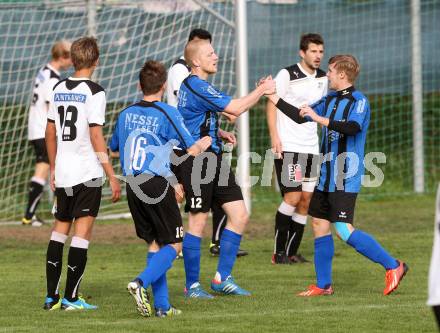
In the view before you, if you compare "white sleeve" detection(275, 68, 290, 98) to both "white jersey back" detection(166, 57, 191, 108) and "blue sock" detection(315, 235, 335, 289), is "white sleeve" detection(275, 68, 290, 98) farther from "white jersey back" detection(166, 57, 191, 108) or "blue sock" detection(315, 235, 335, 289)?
"blue sock" detection(315, 235, 335, 289)

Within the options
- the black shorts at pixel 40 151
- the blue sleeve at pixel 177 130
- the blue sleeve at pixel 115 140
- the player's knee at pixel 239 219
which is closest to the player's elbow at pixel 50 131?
the blue sleeve at pixel 115 140

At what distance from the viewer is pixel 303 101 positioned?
10719 mm

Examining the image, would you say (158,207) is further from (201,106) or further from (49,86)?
(49,86)

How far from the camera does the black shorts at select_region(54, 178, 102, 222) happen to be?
802cm

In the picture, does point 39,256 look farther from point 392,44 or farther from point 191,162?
point 392,44

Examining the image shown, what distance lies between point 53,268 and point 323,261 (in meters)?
2.13

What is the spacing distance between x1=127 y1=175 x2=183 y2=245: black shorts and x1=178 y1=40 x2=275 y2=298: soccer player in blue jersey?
952 millimetres

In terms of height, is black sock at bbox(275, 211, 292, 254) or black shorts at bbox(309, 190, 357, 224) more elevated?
black shorts at bbox(309, 190, 357, 224)

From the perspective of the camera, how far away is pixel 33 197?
44.9 feet

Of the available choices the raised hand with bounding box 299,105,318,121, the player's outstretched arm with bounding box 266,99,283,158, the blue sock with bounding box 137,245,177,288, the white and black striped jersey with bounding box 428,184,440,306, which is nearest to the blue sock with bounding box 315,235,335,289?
the raised hand with bounding box 299,105,318,121

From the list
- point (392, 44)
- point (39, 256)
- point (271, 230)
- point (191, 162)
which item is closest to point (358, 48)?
point (392, 44)

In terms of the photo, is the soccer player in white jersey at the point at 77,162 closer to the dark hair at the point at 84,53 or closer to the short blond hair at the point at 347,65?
the dark hair at the point at 84,53

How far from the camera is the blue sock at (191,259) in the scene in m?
8.67

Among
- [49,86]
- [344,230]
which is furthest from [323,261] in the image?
[49,86]
